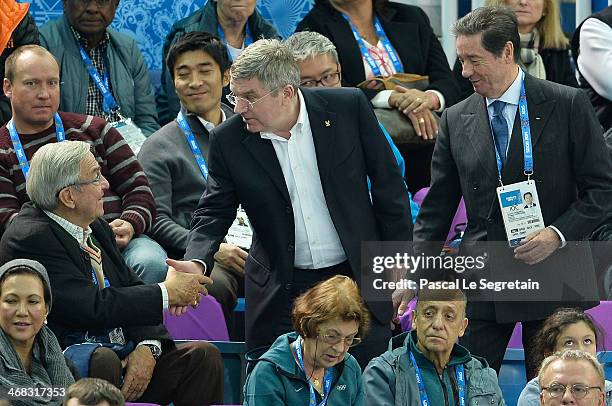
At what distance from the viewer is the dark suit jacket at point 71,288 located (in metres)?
6.02

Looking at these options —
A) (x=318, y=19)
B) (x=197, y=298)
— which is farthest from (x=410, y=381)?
(x=318, y=19)

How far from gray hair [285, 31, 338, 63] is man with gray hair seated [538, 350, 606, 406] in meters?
2.03

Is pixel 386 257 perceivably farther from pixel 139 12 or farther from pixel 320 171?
pixel 139 12

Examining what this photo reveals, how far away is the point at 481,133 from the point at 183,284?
1.34m

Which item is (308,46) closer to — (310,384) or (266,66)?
(266,66)

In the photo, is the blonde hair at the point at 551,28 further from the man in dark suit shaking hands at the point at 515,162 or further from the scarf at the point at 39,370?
the scarf at the point at 39,370

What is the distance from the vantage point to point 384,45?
27.6ft

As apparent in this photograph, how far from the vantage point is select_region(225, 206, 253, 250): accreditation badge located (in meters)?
7.33

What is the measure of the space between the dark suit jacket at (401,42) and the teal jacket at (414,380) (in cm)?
244

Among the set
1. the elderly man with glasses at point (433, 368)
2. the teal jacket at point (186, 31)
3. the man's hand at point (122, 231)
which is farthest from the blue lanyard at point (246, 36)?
the elderly man with glasses at point (433, 368)

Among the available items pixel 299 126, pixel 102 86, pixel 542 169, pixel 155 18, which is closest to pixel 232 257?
pixel 299 126

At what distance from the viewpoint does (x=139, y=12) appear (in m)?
9.15

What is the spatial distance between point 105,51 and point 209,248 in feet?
7.29

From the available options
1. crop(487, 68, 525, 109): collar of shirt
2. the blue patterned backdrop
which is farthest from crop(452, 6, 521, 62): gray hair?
the blue patterned backdrop
